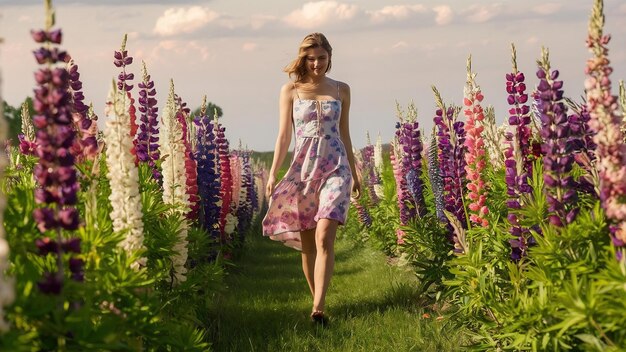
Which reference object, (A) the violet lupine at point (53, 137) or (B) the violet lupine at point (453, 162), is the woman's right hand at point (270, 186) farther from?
(A) the violet lupine at point (53, 137)

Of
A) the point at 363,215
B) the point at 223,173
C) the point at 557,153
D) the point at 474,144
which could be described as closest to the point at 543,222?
the point at 557,153

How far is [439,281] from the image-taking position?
7.77 meters

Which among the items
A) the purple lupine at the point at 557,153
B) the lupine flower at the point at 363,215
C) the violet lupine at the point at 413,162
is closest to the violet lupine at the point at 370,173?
the lupine flower at the point at 363,215

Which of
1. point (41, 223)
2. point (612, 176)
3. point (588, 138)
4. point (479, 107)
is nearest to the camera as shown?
point (41, 223)

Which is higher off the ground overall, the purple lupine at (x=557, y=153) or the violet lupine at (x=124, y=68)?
the violet lupine at (x=124, y=68)

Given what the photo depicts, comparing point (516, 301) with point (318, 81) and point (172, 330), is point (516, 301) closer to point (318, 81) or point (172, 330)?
point (172, 330)

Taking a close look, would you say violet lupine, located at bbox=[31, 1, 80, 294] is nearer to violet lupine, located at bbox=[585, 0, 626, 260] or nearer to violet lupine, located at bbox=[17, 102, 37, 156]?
violet lupine, located at bbox=[585, 0, 626, 260]

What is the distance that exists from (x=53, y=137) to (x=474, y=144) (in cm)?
417

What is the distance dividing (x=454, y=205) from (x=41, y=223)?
4585 millimetres

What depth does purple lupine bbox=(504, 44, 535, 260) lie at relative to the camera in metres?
5.49

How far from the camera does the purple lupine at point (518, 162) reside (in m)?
5.49

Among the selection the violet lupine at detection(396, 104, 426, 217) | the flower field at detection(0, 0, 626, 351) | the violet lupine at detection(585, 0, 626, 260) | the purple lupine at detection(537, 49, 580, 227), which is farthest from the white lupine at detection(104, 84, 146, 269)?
the violet lupine at detection(396, 104, 426, 217)

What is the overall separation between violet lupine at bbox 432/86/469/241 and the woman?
99 cm

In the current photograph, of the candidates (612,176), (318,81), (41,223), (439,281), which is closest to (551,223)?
(612,176)
